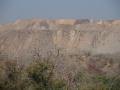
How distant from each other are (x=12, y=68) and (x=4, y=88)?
1.01m

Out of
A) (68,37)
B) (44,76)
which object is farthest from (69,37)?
(44,76)

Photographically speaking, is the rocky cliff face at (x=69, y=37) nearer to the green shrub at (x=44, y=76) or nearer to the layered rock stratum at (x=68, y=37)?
the layered rock stratum at (x=68, y=37)

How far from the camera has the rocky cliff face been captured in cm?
5041

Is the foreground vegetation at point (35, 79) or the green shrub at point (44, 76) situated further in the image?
the green shrub at point (44, 76)

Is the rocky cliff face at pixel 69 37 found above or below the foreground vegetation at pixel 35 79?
below

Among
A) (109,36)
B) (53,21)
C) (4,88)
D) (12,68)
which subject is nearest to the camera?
(4,88)

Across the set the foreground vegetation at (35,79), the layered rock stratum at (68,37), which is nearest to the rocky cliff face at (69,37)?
the layered rock stratum at (68,37)

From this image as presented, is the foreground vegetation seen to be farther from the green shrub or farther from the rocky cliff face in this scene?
the rocky cliff face

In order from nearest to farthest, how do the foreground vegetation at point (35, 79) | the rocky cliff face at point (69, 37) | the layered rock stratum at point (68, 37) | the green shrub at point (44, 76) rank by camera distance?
1. the foreground vegetation at point (35, 79)
2. the green shrub at point (44, 76)
3. the layered rock stratum at point (68, 37)
4. the rocky cliff face at point (69, 37)

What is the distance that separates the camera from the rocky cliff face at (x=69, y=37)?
1984 inches

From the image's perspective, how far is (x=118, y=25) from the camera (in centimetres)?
5362

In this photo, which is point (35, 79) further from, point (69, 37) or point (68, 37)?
point (69, 37)

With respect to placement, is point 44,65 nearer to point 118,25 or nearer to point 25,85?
point 25,85

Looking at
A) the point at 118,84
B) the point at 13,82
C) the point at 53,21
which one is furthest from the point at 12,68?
the point at 53,21
